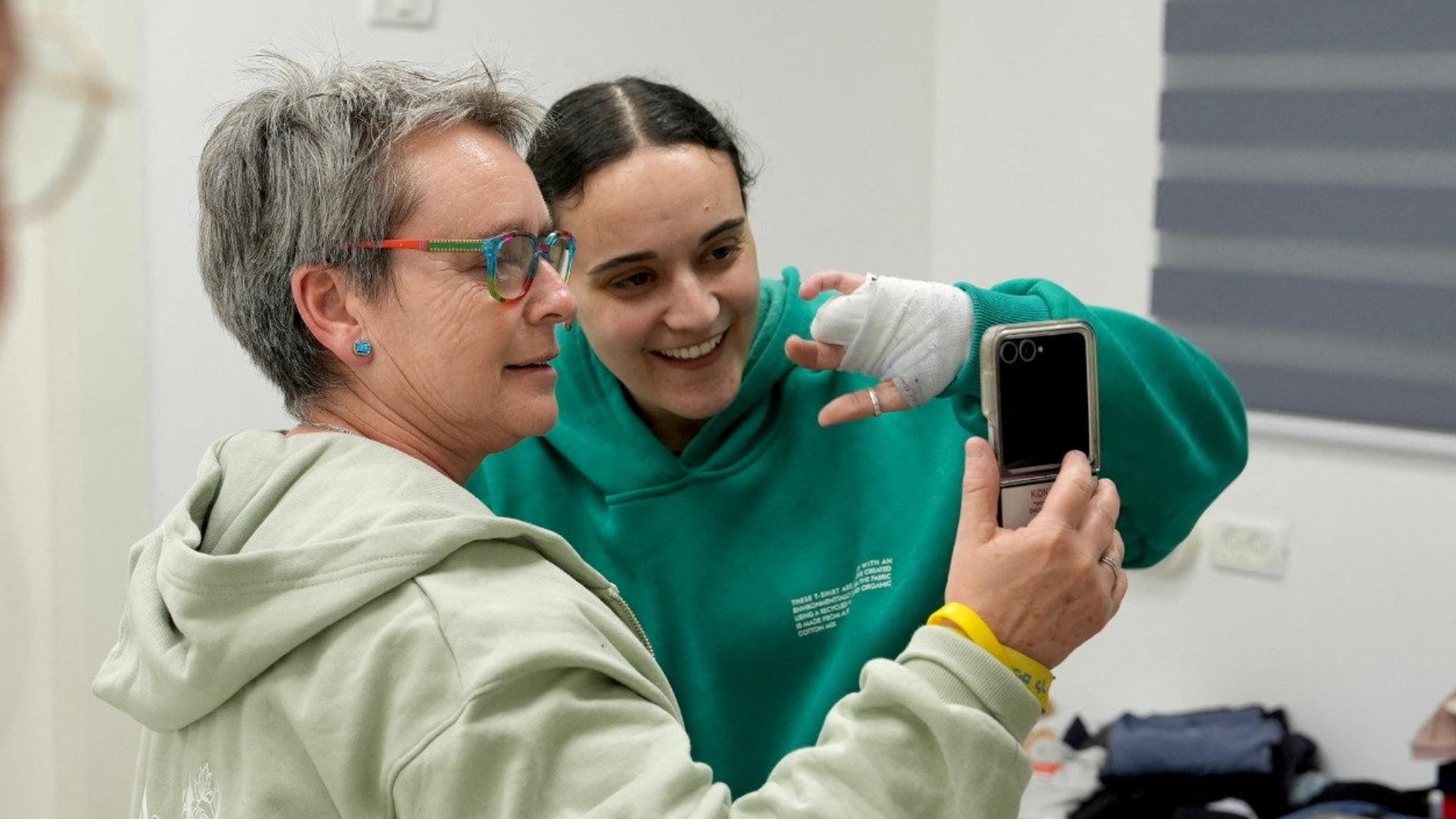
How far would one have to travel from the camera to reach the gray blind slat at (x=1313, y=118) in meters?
2.69

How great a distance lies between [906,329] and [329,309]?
521 mm

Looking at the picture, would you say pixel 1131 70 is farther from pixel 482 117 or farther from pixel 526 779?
pixel 526 779

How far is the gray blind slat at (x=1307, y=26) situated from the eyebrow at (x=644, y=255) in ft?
5.65

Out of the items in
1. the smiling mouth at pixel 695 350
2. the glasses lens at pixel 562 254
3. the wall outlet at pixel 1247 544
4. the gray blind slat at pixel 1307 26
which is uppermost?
the gray blind slat at pixel 1307 26

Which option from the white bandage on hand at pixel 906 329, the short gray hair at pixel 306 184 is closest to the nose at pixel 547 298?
the short gray hair at pixel 306 184

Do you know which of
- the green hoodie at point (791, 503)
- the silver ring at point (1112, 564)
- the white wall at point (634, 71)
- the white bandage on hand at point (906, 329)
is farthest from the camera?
the white wall at point (634, 71)

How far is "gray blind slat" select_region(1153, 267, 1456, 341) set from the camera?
2.73m

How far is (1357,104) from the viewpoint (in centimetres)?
277

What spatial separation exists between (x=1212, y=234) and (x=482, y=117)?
218 centimetres

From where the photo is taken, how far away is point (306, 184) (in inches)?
43.2

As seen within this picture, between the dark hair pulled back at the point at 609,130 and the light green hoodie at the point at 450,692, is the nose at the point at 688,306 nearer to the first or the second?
the dark hair pulled back at the point at 609,130

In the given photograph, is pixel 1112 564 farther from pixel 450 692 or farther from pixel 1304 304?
pixel 1304 304

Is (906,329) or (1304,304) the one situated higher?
(906,329)

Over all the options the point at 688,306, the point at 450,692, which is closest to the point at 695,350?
the point at 688,306
